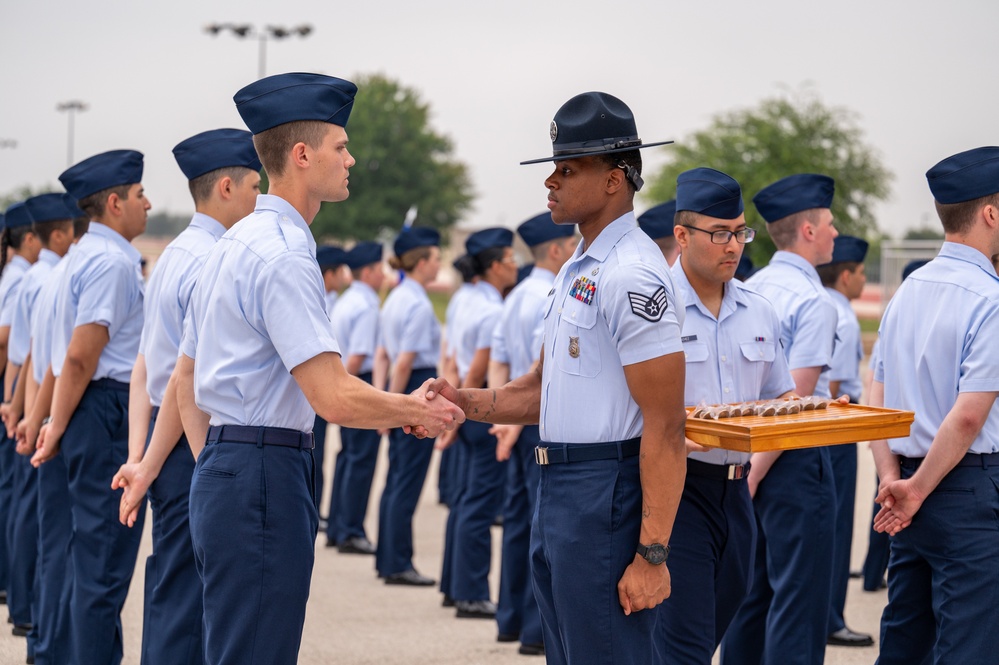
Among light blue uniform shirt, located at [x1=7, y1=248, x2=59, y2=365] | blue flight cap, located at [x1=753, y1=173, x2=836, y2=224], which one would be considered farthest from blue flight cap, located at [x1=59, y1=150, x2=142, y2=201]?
blue flight cap, located at [x1=753, y1=173, x2=836, y2=224]

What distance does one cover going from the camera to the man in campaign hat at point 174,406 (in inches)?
180

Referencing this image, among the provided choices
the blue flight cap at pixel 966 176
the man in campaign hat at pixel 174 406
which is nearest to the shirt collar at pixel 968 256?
the blue flight cap at pixel 966 176

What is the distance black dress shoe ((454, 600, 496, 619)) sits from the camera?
776 centimetres

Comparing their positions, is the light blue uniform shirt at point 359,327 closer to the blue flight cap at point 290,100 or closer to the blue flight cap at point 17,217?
the blue flight cap at point 17,217

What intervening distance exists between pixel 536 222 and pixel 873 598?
11.5ft

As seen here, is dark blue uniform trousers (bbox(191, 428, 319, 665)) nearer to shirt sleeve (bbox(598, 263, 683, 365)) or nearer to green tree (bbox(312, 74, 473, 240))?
shirt sleeve (bbox(598, 263, 683, 365))

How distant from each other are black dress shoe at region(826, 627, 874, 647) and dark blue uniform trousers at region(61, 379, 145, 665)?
4037mm

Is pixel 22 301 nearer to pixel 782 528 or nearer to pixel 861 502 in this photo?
pixel 782 528

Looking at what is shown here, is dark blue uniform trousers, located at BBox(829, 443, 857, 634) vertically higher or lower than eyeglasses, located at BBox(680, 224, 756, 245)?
lower

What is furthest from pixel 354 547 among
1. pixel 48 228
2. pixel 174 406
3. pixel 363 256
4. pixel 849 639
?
pixel 174 406

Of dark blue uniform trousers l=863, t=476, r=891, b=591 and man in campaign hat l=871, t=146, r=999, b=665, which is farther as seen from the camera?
dark blue uniform trousers l=863, t=476, r=891, b=591

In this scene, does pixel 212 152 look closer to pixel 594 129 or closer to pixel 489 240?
pixel 594 129

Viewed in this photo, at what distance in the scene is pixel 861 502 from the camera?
11836mm

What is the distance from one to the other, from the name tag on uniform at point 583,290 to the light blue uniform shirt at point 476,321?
4928mm
